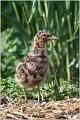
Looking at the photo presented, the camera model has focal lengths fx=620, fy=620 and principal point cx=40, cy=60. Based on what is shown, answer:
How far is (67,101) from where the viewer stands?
20.0 feet

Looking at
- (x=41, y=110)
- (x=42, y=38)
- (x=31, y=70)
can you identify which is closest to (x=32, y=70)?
(x=31, y=70)

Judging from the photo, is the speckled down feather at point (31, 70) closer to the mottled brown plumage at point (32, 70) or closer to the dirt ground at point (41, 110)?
the mottled brown plumage at point (32, 70)

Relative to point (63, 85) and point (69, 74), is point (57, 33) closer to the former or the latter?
point (69, 74)

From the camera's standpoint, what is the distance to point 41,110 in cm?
576

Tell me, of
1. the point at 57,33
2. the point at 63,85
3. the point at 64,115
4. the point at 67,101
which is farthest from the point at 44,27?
the point at 64,115

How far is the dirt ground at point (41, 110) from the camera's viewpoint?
5.54 m

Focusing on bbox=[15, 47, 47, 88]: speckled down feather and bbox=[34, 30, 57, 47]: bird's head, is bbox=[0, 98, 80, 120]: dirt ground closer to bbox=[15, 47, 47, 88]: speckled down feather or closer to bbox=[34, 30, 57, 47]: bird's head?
bbox=[15, 47, 47, 88]: speckled down feather

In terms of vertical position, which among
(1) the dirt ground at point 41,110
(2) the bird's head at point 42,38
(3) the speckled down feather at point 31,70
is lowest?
(1) the dirt ground at point 41,110

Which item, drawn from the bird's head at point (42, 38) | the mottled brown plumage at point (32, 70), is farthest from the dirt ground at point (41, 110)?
the bird's head at point (42, 38)

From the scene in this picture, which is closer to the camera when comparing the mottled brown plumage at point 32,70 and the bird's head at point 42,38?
the mottled brown plumage at point 32,70

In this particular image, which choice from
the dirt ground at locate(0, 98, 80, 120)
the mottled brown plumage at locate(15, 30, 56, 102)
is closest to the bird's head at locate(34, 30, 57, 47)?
the mottled brown plumage at locate(15, 30, 56, 102)

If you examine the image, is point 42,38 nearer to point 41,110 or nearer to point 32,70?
point 32,70

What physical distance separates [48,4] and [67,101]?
9.08ft

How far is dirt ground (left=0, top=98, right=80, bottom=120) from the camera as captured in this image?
5.54m
